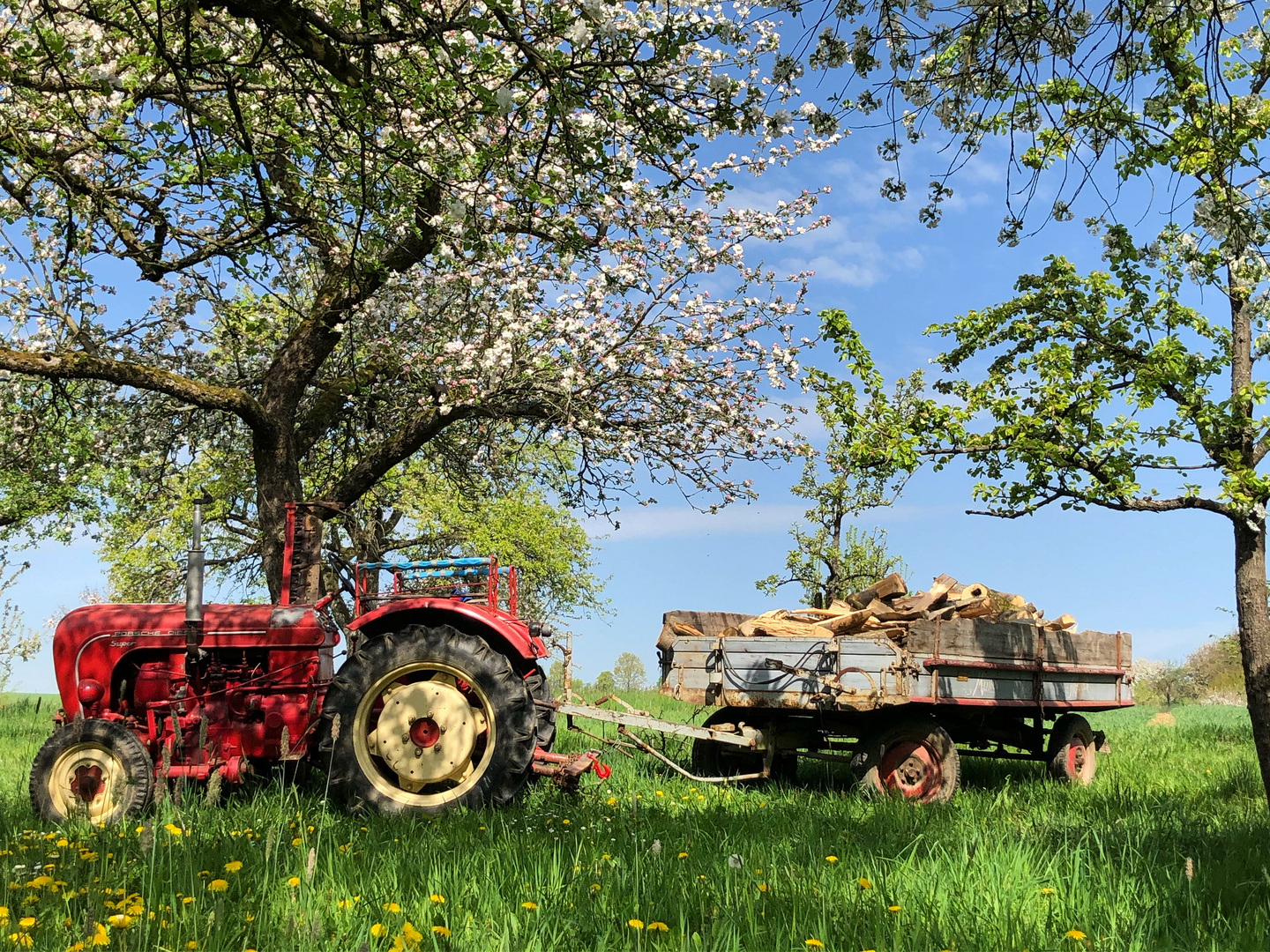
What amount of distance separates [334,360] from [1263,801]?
11435 millimetres

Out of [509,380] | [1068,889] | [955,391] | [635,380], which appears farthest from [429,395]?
[1068,889]

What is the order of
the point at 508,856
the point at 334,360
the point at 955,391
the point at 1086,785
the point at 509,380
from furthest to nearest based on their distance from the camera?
1. the point at 334,360
2. the point at 509,380
3. the point at 955,391
4. the point at 1086,785
5. the point at 508,856

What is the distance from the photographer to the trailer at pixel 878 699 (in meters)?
7.38

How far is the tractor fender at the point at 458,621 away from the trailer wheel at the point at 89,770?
1.59 meters

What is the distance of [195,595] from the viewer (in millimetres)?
6090

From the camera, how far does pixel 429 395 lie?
10.8 metres

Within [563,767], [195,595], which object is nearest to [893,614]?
[563,767]

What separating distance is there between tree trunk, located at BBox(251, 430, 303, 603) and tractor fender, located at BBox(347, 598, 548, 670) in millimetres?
4345

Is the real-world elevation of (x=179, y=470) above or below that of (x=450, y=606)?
above

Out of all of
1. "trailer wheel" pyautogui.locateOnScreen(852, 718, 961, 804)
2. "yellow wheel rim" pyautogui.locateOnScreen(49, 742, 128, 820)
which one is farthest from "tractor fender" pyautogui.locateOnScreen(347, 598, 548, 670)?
"trailer wheel" pyautogui.locateOnScreen(852, 718, 961, 804)

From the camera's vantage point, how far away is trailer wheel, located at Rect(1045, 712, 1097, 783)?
27.9ft

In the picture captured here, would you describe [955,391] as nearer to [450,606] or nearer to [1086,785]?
[1086,785]

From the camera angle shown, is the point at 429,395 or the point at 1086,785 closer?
the point at 1086,785

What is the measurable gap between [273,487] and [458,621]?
16.8 feet
